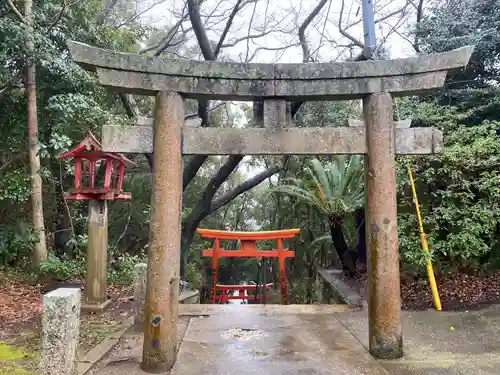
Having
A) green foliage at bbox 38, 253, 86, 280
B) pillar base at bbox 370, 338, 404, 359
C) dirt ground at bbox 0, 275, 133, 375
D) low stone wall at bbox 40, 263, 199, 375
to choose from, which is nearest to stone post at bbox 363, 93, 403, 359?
pillar base at bbox 370, 338, 404, 359

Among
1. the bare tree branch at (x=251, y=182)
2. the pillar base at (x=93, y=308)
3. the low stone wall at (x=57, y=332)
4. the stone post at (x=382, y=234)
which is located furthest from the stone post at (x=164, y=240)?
the bare tree branch at (x=251, y=182)

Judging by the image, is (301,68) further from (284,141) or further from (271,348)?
(271,348)

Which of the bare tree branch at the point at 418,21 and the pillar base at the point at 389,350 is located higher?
the bare tree branch at the point at 418,21

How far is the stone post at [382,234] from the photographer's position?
4184 mm

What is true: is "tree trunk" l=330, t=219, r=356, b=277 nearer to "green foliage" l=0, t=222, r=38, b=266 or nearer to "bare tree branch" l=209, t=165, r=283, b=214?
"bare tree branch" l=209, t=165, r=283, b=214

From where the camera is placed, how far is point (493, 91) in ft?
27.2

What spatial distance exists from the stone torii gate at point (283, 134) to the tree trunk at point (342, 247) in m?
3.75

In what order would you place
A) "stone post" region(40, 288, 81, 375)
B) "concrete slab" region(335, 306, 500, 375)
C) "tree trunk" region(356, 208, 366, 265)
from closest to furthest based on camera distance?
"stone post" region(40, 288, 81, 375) → "concrete slab" region(335, 306, 500, 375) → "tree trunk" region(356, 208, 366, 265)

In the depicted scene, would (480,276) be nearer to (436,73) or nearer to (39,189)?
(436,73)

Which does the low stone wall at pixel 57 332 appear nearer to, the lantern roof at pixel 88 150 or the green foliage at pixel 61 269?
the lantern roof at pixel 88 150

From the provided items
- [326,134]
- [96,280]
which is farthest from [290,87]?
[96,280]

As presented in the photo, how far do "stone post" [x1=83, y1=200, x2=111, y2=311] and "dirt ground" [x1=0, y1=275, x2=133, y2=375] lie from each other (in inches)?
10.7

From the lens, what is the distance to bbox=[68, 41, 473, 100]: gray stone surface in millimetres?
4150

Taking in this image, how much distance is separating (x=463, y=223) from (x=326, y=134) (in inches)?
135
